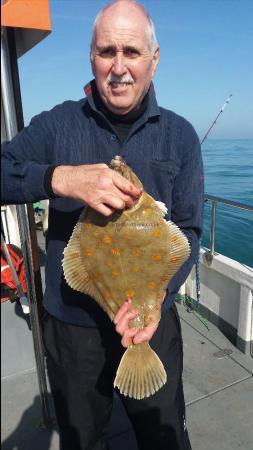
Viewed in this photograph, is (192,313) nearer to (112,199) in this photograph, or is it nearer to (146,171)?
(146,171)

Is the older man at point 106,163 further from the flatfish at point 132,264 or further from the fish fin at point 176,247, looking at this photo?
the fish fin at point 176,247

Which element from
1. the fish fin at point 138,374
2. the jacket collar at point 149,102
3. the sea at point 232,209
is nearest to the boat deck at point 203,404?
the fish fin at point 138,374

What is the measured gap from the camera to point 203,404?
10.7 feet

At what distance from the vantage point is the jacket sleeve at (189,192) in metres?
1.99

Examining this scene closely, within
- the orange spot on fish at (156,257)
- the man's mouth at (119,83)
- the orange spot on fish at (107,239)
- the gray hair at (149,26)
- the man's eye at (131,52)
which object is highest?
the gray hair at (149,26)

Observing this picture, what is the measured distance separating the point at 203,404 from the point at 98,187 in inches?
103

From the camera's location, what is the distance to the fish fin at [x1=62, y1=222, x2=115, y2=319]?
5.65ft

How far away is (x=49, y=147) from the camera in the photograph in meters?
1.88

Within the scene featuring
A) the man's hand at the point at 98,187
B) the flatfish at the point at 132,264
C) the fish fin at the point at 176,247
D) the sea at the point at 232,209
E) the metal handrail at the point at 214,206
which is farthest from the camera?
the sea at the point at 232,209

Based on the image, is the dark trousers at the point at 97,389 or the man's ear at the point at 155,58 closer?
the man's ear at the point at 155,58

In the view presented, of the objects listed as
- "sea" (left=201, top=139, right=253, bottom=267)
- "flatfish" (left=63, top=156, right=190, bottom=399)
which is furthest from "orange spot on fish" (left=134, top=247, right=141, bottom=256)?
"sea" (left=201, top=139, right=253, bottom=267)

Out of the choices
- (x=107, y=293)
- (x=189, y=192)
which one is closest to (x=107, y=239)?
(x=107, y=293)

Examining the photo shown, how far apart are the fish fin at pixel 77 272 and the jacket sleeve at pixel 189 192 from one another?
47cm

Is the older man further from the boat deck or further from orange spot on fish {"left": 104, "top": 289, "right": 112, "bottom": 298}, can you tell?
the boat deck
